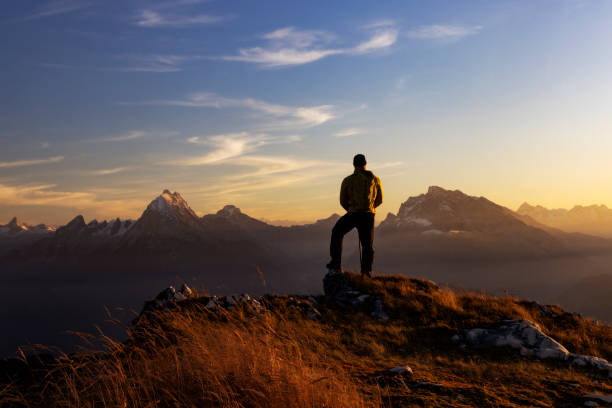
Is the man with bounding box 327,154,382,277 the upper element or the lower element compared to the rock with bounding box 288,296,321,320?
upper

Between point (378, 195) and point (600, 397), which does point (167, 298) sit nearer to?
point (378, 195)

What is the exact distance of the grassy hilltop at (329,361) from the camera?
4.20 metres

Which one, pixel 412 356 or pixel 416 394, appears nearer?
pixel 416 394

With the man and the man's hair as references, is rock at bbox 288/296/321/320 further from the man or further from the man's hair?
the man's hair

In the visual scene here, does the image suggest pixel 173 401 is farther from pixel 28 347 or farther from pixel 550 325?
pixel 550 325

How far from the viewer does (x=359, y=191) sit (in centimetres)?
1295

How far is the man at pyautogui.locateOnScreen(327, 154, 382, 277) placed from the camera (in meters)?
12.9

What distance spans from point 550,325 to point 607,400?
7.73 metres

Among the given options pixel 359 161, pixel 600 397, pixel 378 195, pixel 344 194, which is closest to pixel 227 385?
pixel 600 397

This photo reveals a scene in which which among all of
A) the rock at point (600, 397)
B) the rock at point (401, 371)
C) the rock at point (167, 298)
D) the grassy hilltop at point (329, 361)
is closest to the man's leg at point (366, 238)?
A: the grassy hilltop at point (329, 361)

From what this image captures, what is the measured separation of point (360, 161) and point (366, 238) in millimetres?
2828

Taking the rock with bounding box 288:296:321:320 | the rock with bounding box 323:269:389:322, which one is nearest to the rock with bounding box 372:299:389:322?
the rock with bounding box 323:269:389:322

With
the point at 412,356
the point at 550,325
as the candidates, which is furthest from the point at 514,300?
the point at 412,356

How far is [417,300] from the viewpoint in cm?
1218
